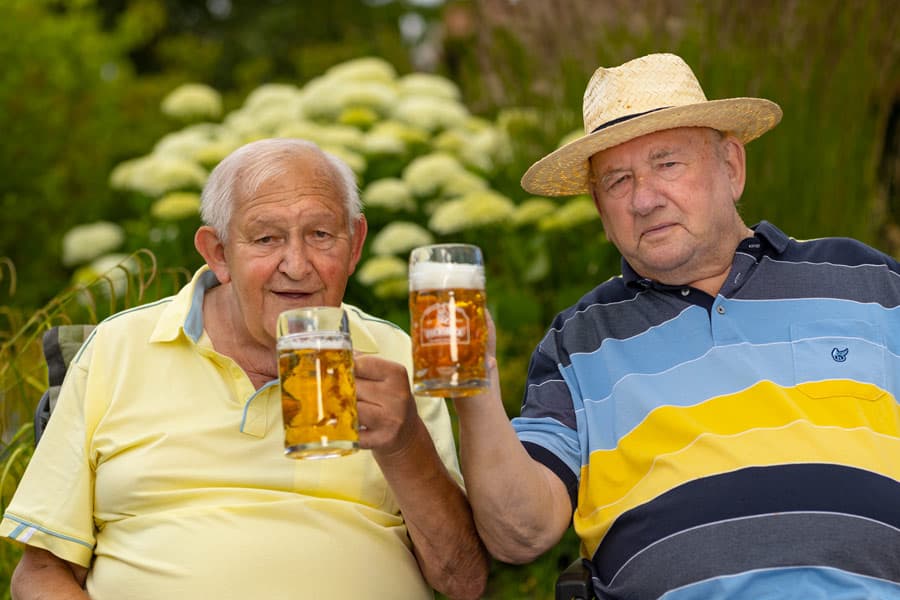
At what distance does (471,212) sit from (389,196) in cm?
49

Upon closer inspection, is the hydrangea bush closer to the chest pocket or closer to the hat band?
the hat band

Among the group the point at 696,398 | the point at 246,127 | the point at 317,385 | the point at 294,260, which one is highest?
the point at 246,127

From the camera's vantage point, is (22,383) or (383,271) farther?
(383,271)

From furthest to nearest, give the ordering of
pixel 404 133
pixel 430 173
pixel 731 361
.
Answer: pixel 404 133 < pixel 430 173 < pixel 731 361

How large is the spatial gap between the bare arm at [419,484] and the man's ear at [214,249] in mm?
764

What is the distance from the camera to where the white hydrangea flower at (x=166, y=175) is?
5.74 meters

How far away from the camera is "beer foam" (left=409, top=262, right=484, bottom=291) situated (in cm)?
215

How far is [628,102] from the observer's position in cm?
309

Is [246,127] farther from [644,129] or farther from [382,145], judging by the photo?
[644,129]

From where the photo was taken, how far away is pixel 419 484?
2641mm

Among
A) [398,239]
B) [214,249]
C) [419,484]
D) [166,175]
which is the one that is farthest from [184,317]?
[166,175]

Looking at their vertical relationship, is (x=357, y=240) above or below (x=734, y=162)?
below

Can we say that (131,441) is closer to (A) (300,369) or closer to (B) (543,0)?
(A) (300,369)

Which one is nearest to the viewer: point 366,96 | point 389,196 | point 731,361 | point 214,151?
point 731,361
